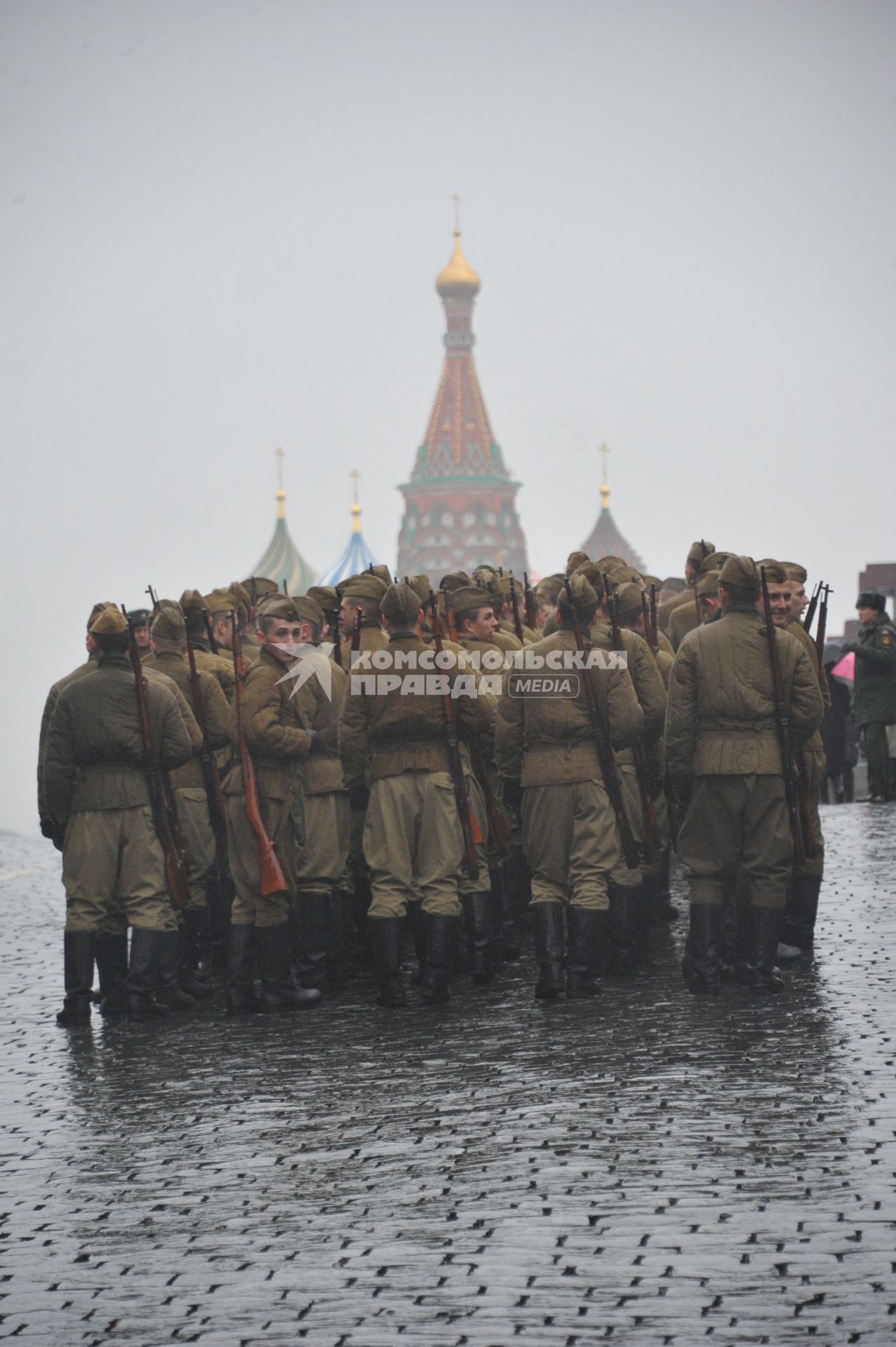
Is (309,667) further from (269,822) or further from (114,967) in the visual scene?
(114,967)

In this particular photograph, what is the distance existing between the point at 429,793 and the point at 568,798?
607 millimetres

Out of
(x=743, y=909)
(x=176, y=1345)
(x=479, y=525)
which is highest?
(x=479, y=525)

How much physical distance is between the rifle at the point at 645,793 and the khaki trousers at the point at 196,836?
212 centimetres

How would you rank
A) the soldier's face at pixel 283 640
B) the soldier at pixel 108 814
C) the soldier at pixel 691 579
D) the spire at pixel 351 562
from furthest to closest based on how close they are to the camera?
the spire at pixel 351 562
the soldier at pixel 691 579
the soldier's face at pixel 283 640
the soldier at pixel 108 814

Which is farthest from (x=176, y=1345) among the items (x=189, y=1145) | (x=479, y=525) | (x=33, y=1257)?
(x=479, y=525)

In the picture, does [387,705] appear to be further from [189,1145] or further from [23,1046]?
[189,1145]

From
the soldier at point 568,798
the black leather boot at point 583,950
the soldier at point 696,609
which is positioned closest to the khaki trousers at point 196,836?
the soldier at point 568,798

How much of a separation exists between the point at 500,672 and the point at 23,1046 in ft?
10.1

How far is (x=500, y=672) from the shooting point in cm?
1018

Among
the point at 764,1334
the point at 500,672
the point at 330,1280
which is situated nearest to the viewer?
the point at 764,1334

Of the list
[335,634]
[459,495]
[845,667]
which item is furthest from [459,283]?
[335,634]

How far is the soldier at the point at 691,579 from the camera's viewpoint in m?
12.2

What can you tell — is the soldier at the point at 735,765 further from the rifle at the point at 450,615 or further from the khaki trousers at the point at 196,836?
the khaki trousers at the point at 196,836

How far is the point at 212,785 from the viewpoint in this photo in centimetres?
979
